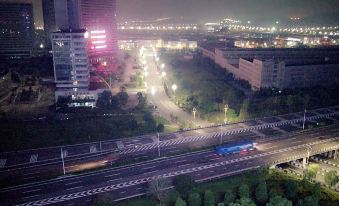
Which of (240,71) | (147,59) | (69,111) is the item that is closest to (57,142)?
(69,111)

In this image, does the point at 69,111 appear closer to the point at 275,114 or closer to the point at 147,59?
the point at 275,114

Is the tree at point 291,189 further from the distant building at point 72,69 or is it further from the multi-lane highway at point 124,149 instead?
the distant building at point 72,69

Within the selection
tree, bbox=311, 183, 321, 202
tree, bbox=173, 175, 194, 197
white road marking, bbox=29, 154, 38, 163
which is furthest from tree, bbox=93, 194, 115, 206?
tree, bbox=311, 183, 321, 202

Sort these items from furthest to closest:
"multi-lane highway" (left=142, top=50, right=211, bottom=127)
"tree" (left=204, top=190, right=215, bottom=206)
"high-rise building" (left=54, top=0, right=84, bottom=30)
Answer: "high-rise building" (left=54, top=0, right=84, bottom=30) < "multi-lane highway" (left=142, top=50, right=211, bottom=127) < "tree" (left=204, top=190, right=215, bottom=206)

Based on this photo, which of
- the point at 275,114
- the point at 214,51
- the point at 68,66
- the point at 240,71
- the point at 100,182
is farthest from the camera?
the point at 214,51

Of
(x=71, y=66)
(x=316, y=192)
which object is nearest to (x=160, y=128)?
(x=316, y=192)

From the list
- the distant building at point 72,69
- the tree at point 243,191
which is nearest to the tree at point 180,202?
the tree at point 243,191

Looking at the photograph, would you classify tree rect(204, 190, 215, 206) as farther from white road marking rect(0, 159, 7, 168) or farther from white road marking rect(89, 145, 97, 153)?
white road marking rect(0, 159, 7, 168)
